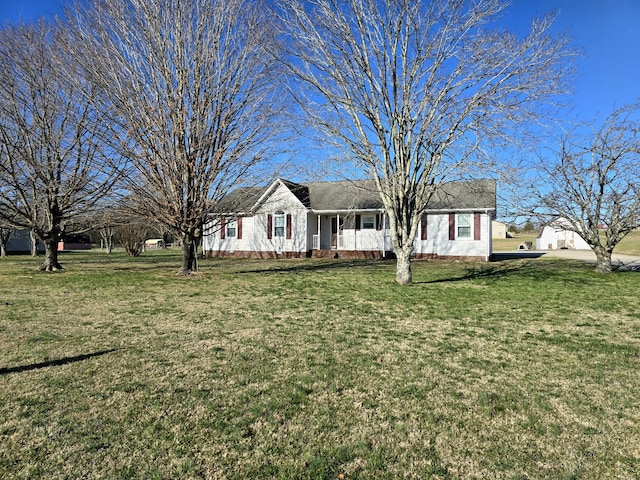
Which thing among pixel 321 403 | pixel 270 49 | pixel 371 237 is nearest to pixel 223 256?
pixel 371 237

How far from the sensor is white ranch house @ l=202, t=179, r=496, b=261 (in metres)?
19.1

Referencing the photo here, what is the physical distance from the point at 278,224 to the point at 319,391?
741 inches

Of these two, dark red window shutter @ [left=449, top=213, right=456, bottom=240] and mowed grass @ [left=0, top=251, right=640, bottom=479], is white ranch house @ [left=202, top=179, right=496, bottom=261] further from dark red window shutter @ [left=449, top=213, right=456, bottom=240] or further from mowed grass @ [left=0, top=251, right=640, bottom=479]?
mowed grass @ [left=0, top=251, right=640, bottom=479]

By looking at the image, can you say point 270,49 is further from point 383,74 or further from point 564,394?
point 564,394

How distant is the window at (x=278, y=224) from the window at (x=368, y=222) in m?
4.51

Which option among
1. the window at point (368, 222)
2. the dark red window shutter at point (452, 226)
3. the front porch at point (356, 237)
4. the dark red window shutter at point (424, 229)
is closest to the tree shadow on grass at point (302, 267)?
the front porch at point (356, 237)

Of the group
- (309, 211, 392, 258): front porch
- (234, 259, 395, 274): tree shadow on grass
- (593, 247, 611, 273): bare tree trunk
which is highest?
(309, 211, 392, 258): front porch

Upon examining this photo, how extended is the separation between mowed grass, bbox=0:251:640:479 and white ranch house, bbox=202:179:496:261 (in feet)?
38.7

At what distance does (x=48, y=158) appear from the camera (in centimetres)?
1423

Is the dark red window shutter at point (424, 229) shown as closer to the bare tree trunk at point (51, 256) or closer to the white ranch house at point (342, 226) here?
the white ranch house at point (342, 226)

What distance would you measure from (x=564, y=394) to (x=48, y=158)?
16719mm

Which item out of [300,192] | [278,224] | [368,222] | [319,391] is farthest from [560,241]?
[319,391]

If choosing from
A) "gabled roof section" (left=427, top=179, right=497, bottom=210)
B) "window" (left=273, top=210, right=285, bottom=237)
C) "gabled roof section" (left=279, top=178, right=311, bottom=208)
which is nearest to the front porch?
"gabled roof section" (left=279, top=178, right=311, bottom=208)

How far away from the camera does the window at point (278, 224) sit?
2197 centimetres
